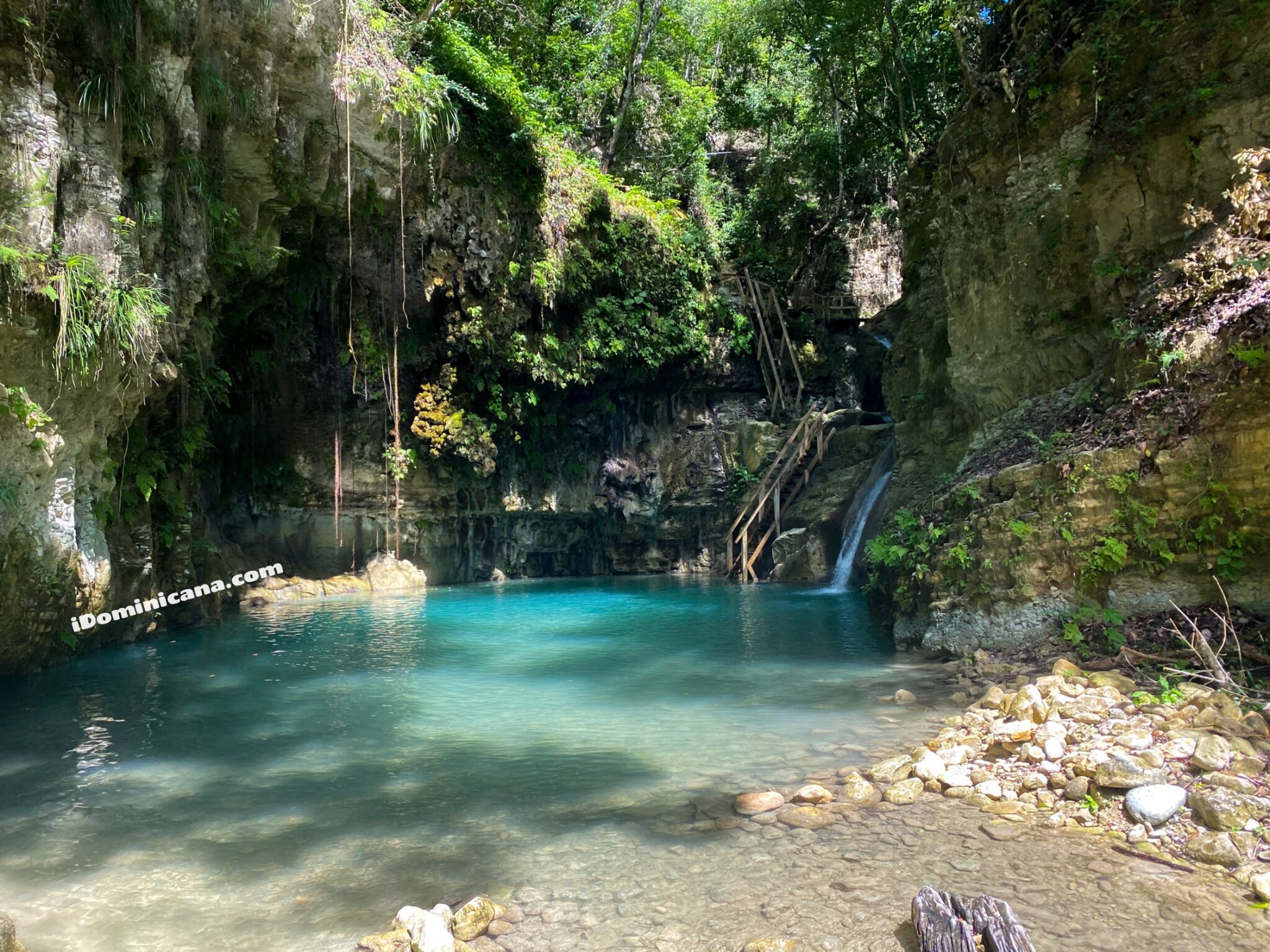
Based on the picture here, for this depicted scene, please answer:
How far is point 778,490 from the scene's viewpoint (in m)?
18.4

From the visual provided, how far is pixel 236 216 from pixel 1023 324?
33.3 feet

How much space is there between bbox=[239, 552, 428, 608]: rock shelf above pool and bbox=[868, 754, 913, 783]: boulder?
12.0 meters

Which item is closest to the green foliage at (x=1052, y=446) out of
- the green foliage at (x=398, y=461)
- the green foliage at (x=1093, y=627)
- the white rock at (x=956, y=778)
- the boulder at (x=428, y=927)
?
the green foliage at (x=1093, y=627)

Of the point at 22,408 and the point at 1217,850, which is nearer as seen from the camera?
the point at 1217,850

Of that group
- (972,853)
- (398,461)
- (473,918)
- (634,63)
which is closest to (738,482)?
(398,461)

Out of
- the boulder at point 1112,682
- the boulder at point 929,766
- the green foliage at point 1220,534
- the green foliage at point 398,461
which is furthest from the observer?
the green foliage at point 398,461

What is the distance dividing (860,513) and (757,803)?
39.9 feet

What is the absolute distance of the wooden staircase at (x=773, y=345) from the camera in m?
20.8

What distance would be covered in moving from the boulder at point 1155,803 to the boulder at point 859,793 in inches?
48.6

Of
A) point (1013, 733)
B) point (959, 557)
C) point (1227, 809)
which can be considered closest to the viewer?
point (1227, 809)

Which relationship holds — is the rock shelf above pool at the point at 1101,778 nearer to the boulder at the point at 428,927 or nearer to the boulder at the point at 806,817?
the boulder at the point at 806,817

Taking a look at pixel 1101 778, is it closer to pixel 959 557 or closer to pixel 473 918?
pixel 473 918

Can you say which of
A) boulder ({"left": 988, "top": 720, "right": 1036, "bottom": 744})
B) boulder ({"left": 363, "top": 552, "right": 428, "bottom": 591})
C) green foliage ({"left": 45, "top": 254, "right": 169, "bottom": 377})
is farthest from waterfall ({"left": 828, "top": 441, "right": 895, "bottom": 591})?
green foliage ({"left": 45, "top": 254, "right": 169, "bottom": 377})

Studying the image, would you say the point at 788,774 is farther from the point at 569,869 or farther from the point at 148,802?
the point at 148,802
